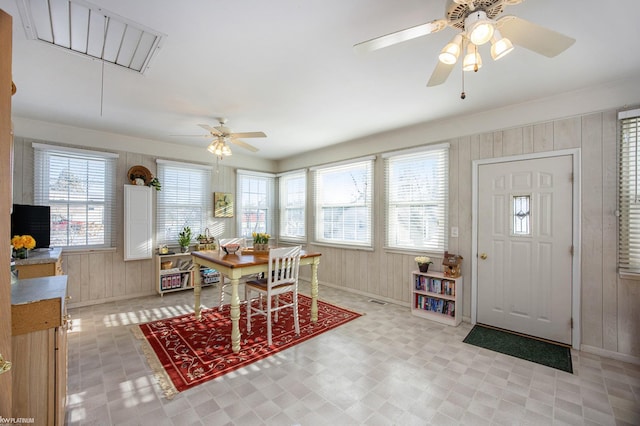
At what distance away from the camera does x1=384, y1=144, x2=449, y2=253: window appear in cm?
374

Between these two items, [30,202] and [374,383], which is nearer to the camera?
[374,383]

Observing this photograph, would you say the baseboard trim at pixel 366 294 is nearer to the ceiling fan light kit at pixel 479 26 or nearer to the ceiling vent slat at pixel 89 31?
the ceiling fan light kit at pixel 479 26

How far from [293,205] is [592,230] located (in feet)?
15.3

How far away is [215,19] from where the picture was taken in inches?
70.2

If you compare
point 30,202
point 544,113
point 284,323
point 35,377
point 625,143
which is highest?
point 544,113

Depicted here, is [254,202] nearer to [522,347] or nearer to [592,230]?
[522,347]

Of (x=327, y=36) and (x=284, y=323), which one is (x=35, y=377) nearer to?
(x=284, y=323)

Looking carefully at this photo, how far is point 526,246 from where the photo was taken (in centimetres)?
309

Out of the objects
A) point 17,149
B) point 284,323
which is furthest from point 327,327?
point 17,149

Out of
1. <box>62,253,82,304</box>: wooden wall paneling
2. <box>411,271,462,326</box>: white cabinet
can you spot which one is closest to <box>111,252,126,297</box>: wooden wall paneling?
<box>62,253,82,304</box>: wooden wall paneling

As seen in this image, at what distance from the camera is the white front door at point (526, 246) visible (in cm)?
287

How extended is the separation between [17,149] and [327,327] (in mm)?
4737

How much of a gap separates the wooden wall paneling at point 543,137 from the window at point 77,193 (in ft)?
18.9

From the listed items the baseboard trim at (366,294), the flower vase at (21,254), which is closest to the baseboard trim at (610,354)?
the baseboard trim at (366,294)
